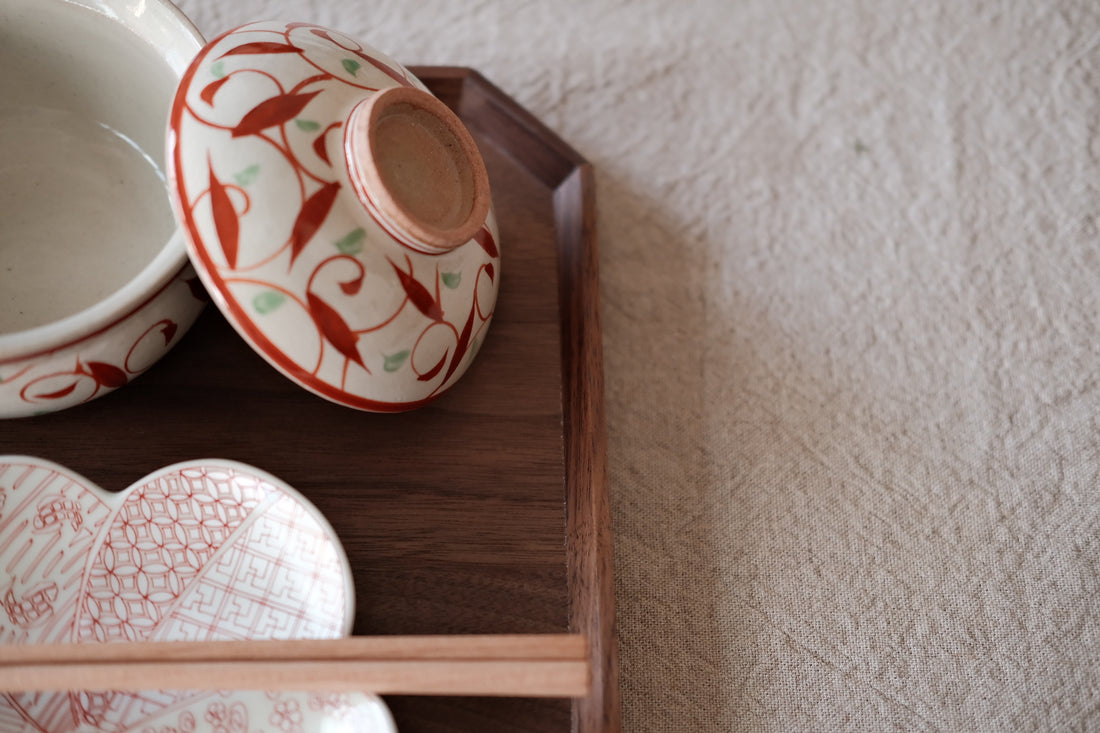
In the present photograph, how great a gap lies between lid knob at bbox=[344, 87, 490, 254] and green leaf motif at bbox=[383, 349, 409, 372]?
6 centimetres

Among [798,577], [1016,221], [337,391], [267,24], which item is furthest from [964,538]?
[267,24]

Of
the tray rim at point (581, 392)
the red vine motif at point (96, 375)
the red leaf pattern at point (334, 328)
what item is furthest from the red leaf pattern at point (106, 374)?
the tray rim at point (581, 392)

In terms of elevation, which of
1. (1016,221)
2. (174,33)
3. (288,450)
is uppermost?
(174,33)

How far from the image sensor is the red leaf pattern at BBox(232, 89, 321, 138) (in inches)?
15.9

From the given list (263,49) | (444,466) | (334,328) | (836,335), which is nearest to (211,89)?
(263,49)

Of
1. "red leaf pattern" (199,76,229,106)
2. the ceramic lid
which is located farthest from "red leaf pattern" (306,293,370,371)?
"red leaf pattern" (199,76,229,106)

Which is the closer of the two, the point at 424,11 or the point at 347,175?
the point at 347,175

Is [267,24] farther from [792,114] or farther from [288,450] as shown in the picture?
[792,114]

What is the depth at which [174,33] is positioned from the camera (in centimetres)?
48

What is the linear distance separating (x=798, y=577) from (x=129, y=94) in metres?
0.56

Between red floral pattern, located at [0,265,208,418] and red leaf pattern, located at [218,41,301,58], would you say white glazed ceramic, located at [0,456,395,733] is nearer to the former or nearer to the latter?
red floral pattern, located at [0,265,208,418]

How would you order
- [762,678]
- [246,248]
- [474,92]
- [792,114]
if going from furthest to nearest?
1. [792,114]
2. [474,92]
3. [762,678]
4. [246,248]

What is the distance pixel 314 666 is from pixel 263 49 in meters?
0.31

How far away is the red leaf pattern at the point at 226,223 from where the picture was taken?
15.6 inches
